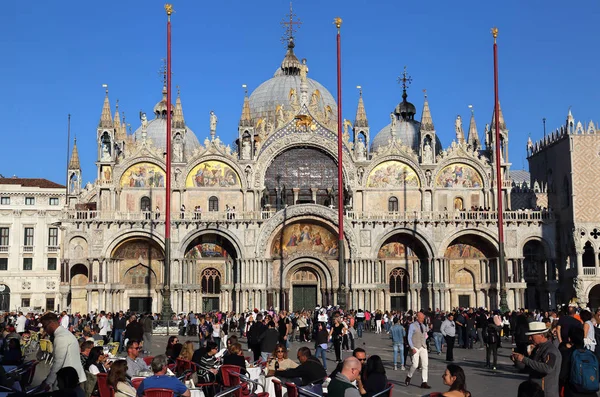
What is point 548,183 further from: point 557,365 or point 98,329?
point 557,365

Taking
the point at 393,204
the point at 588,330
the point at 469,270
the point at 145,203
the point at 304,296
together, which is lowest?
the point at 588,330

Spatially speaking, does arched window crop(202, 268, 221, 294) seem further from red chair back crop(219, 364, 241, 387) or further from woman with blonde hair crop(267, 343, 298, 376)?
red chair back crop(219, 364, 241, 387)

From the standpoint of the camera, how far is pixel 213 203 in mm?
58969

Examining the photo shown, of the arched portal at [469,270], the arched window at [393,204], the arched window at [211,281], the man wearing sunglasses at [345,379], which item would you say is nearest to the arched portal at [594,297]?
the arched portal at [469,270]

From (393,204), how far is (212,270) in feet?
43.0

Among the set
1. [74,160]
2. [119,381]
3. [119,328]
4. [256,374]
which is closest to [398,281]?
[119,328]

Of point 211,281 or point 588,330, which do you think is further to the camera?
point 211,281

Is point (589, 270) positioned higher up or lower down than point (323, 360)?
higher up

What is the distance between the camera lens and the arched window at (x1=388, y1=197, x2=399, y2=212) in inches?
2349

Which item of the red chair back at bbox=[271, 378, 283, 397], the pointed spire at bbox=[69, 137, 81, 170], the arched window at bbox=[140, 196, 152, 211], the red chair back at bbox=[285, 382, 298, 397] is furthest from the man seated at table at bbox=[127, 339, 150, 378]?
the pointed spire at bbox=[69, 137, 81, 170]

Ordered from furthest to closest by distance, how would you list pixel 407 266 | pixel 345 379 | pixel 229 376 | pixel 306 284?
1. pixel 407 266
2. pixel 306 284
3. pixel 229 376
4. pixel 345 379

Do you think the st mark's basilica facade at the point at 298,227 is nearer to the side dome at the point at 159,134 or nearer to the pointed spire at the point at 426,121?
the pointed spire at the point at 426,121

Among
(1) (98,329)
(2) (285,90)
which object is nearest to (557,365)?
(1) (98,329)

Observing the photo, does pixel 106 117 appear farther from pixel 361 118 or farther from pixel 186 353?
pixel 186 353
